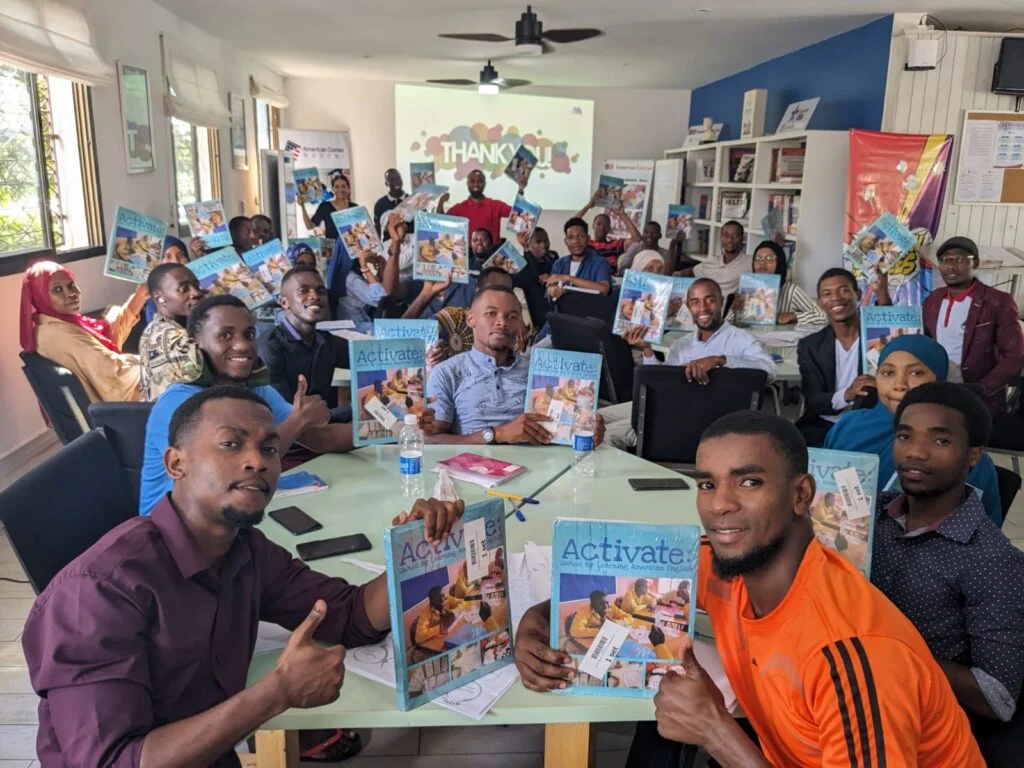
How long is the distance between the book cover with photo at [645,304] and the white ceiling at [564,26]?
10.3 ft

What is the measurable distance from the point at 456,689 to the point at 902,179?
18.6 feet

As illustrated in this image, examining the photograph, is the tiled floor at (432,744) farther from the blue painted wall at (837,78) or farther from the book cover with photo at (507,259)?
the blue painted wall at (837,78)

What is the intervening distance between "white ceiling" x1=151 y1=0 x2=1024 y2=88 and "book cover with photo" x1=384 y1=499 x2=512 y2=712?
5.40m

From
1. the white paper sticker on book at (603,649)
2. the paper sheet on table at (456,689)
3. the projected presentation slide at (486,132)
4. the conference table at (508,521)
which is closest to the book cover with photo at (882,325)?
the conference table at (508,521)

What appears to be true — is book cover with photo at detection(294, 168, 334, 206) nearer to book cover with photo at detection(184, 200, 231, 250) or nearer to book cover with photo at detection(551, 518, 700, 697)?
book cover with photo at detection(184, 200, 231, 250)

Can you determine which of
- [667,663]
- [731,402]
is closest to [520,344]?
[731,402]

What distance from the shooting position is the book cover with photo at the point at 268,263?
381 centimetres

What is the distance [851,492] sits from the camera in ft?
5.17

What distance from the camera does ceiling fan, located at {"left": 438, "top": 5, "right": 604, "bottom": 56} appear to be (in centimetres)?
605

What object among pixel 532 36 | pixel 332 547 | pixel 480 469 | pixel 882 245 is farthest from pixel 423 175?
pixel 332 547

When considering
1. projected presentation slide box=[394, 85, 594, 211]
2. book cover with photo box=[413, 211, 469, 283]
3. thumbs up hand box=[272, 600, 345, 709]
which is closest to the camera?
thumbs up hand box=[272, 600, 345, 709]

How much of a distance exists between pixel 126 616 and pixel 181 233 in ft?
20.9

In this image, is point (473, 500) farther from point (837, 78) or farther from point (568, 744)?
point (837, 78)

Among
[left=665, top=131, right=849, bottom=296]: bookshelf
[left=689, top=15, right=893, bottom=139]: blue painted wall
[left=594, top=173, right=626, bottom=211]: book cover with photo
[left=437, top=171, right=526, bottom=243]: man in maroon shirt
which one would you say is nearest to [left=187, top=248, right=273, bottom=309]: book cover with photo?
[left=437, top=171, right=526, bottom=243]: man in maroon shirt
